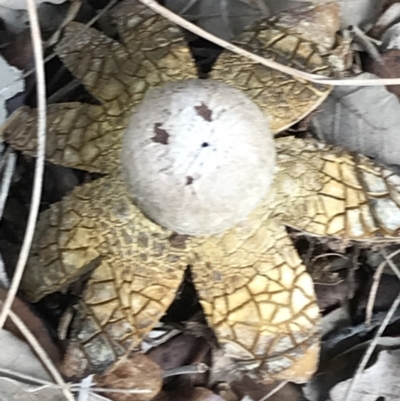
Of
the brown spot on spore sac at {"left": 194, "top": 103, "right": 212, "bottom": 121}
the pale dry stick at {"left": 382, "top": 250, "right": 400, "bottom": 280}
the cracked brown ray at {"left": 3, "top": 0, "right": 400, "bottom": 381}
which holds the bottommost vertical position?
the pale dry stick at {"left": 382, "top": 250, "right": 400, "bottom": 280}

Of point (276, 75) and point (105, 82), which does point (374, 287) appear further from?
point (105, 82)

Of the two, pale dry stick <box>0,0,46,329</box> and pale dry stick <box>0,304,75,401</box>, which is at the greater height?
pale dry stick <box>0,0,46,329</box>

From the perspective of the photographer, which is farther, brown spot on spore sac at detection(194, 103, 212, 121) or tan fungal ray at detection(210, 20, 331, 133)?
tan fungal ray at detection(210, 20, 331, 133)

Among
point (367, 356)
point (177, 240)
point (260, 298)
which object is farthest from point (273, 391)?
point (177, 240)

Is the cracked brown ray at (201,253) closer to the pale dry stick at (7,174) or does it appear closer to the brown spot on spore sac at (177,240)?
the brown spot on spore sac at (177,240)

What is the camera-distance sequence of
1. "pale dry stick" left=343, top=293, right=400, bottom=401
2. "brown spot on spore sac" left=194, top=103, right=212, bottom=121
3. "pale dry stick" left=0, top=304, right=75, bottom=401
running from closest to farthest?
1. "brown spot on spore sac" left=194, top=103, right=212, bottom=121
2. "pale dry stick" left=0, top=304, right=75, bottom=401
3. "pale dry stick" left=343, top=293, right=400, bottom=401

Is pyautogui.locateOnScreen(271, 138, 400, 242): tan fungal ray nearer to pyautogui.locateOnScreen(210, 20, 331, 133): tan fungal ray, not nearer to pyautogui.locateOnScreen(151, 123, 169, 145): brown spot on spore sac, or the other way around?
pyautogui.locateOnScreen(210, 20, 331, 133): tan fungal ray

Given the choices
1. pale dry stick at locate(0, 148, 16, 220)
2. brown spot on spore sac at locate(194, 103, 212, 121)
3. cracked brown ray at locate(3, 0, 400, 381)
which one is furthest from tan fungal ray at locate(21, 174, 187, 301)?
brown spot on spore sac at locate(194, 103, 212, 121)

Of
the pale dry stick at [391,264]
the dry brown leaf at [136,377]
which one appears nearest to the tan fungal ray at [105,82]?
the dry brown leaf at [136,377]
